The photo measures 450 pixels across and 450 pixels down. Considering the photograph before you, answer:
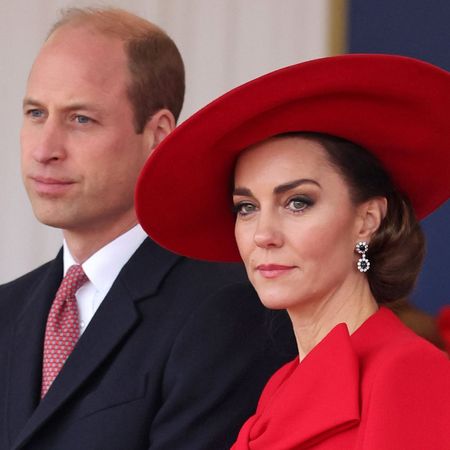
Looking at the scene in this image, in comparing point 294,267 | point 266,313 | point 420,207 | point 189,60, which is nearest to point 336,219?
point 294,267

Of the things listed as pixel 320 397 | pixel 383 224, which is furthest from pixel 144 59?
pixel 320 397

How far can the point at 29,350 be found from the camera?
2.54 meters

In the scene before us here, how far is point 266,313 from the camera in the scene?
2.41m

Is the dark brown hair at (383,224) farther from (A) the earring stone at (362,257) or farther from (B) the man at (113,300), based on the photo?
(B) the man at (113,300)

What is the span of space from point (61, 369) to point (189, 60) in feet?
4.63

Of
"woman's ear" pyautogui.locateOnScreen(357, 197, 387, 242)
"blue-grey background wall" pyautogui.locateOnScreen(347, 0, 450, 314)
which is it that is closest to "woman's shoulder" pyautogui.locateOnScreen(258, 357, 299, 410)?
"woman's ear" pyautogui.locateOnScreen(357, 197, 387, 242)

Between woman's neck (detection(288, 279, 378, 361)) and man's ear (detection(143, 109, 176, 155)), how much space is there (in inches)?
23.7

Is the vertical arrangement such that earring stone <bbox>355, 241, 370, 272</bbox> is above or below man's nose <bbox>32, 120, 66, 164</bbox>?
below

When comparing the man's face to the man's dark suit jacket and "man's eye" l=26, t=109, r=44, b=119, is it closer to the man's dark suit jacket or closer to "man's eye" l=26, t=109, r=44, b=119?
"man's eye" l=26, t=109, r=44, b=119

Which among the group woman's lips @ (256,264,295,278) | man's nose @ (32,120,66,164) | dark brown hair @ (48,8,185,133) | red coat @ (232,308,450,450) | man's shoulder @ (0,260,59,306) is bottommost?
red coat @ (232,308,450,450)

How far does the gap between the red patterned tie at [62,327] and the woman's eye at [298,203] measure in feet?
2.10

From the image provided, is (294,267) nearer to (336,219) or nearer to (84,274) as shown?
(336,219)

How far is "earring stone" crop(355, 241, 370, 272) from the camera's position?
202 cm

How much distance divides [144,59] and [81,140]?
206 millimetres
